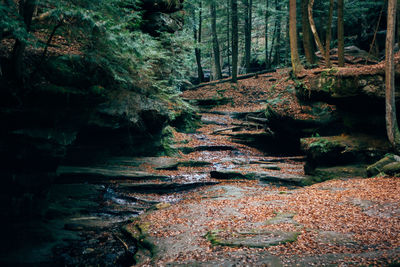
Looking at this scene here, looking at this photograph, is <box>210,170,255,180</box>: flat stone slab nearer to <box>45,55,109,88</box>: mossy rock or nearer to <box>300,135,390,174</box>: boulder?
<box>300,135,390,174</box>: boulder

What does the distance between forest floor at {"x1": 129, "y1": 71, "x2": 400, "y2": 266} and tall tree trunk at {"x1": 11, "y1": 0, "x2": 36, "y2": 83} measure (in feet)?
19.4

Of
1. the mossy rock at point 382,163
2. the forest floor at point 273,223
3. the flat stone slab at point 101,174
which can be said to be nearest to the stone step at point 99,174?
the flat stone slab at point 101,174

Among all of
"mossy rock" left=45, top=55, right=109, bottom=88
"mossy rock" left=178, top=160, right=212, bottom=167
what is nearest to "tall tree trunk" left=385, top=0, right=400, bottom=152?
"mossy rock" left=178, top=160, right=212, bottom=167

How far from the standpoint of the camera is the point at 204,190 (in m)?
12.3

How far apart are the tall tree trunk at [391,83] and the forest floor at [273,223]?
1.85 meters

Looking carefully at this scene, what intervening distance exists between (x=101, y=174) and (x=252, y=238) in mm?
7999

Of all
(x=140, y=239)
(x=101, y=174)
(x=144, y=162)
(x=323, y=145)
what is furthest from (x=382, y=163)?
(x=101, y=174)

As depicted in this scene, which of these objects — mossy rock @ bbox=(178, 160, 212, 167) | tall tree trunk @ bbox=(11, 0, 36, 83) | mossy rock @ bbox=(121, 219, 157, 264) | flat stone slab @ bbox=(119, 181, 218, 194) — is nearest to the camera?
mossy rock @ bbox=(121, 219, 157, 264)

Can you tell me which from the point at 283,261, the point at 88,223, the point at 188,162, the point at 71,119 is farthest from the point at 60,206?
the point at 283,261

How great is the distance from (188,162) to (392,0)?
10.9 metres

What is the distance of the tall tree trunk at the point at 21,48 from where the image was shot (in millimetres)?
8555

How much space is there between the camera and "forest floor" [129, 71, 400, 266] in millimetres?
5340

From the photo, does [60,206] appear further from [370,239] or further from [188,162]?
[370,239]

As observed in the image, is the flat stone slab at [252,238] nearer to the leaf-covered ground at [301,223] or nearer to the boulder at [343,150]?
the leaf-covered ground at [301,223]
